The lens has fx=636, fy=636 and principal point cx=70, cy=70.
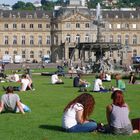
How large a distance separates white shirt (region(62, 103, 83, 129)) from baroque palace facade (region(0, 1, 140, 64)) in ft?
Answer: 465

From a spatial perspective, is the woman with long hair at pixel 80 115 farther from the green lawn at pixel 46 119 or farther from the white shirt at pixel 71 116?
the green lawn at pixel 46 119

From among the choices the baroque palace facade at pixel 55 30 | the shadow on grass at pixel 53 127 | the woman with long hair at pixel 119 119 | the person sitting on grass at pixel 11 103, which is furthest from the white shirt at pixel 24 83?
the baroque palace facade at pixel 55 30

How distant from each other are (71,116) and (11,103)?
5.63 meters

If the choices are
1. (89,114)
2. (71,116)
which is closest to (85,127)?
(89,114)

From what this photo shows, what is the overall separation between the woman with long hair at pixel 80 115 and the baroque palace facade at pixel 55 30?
141939 millimetres

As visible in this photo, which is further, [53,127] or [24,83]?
[24,83]

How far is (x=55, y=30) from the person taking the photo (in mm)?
167750

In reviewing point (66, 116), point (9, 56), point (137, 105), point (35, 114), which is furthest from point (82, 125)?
point (9, 56)

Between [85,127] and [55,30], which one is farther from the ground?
[55,30]

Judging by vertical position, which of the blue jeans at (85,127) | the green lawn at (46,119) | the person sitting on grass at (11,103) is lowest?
the green lawn at (46,119)

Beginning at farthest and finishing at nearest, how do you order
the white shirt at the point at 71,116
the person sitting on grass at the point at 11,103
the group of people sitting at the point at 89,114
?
the person sitting on grass at the point at 11,103
the white shirt at the point at 71,116
the group of people sitting at the point at 89,114

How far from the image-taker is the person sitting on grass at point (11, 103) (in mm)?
25891

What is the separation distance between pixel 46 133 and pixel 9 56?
5317 inches

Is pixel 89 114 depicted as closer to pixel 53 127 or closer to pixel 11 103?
pixel 53 127
